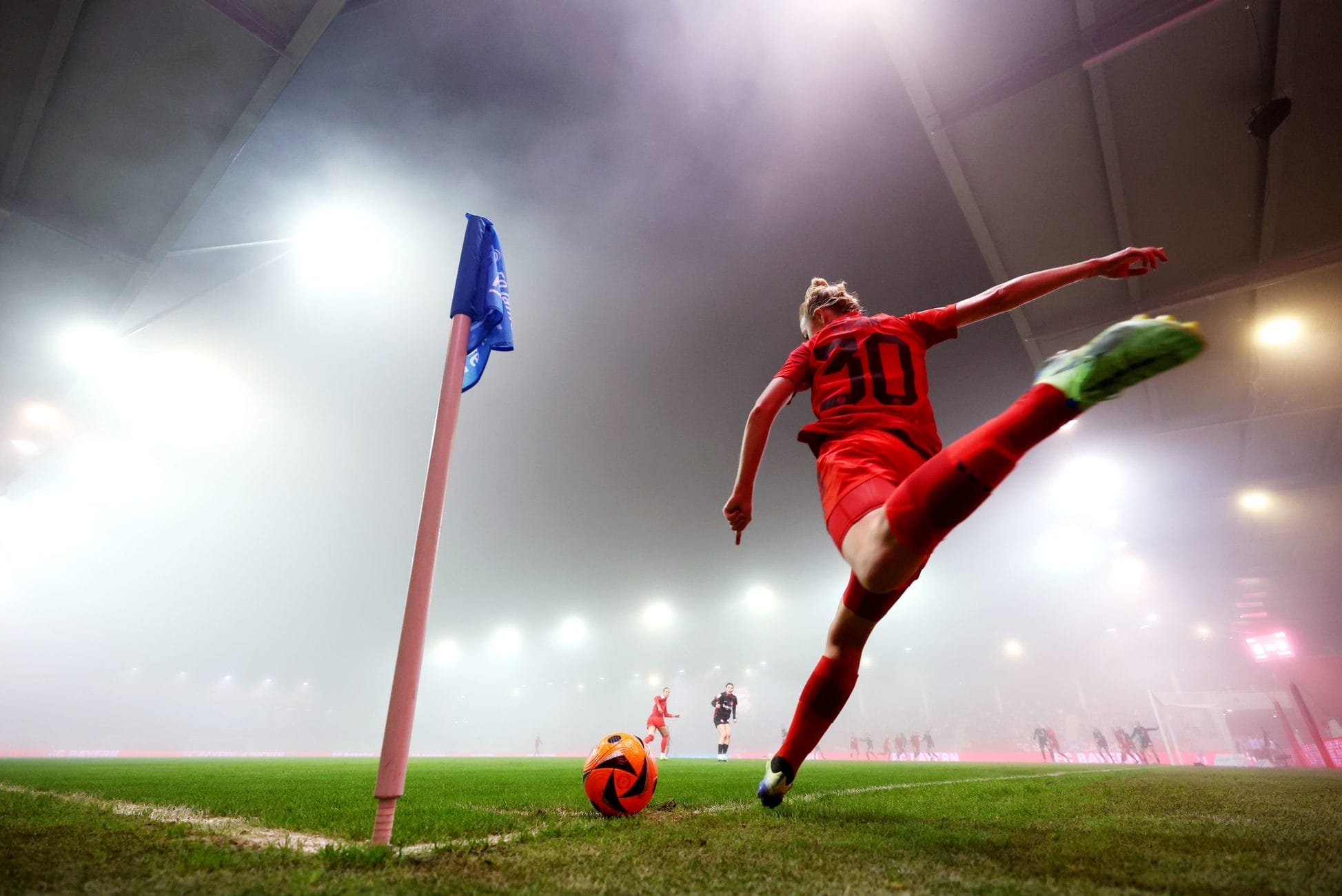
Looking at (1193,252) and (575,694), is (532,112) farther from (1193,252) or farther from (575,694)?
(575,694)

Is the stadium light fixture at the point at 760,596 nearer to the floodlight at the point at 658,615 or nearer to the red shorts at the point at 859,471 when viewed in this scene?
the floodlight at the point at 658,615

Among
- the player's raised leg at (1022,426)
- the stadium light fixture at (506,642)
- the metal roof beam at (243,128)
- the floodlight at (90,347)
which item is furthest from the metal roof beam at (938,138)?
the stadium light fixture at (506,642)

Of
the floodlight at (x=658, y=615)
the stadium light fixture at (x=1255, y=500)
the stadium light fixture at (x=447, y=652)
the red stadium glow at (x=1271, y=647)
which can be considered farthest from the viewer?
the stadium light fixture at (x=447, y=652)

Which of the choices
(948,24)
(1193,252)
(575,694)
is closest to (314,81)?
(948,24)

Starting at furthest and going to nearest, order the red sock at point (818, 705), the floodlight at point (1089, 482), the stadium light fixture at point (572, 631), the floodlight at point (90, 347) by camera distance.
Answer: the stadium light fixture at point (572, 631)
the floodlight at point (1089, 482)
the floodlight at point (90, 347)
the red sock at point (818, 705)

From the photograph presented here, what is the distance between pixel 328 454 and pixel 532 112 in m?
17.4

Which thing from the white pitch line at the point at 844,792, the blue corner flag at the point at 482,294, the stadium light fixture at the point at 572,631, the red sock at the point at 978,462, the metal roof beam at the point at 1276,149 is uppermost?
the metal roof beam at the point at 1276,149

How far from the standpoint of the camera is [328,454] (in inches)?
853

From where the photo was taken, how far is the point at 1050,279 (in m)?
2.43

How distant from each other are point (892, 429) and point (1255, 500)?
24351 millimetres

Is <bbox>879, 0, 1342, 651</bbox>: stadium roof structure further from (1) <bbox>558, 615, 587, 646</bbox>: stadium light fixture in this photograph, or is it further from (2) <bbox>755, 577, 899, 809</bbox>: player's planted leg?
(1) <bbox>558, 615, 587, 646</bbox>: stadium light fixture

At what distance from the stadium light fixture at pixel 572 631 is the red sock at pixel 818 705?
1853 inches

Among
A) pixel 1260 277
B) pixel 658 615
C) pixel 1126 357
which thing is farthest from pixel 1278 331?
pixel 658 615

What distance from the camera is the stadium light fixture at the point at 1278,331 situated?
9.60 metres
